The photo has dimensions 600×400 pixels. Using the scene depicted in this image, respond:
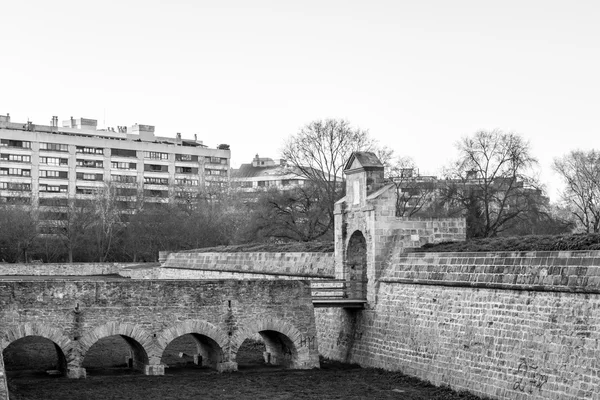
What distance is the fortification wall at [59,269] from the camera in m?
65.1

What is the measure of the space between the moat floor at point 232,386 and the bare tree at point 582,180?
41.7 metres

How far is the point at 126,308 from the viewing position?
28.2 meters

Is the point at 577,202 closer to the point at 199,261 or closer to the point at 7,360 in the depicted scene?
the point at 199,261

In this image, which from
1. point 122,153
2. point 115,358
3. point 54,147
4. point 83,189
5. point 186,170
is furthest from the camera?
point 186,170

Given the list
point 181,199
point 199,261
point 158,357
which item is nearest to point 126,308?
point 158,357

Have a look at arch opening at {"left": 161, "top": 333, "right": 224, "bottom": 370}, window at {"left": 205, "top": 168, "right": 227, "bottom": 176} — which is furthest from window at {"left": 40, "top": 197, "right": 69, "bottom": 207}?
arch opening at {"left": 161, "top": 333, "right": 224, "bottom": 370}

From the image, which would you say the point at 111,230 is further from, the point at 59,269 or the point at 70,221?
the point at 59,269

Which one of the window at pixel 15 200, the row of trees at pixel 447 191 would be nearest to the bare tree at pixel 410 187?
the row of trees at pixel 447 191

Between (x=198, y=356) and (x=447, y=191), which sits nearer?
(x=198, y=356)

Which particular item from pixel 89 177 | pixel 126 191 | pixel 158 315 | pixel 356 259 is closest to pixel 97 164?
pixel 89 177

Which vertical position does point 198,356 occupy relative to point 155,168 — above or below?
below

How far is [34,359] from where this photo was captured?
104ft

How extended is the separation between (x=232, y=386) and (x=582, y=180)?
47268mm

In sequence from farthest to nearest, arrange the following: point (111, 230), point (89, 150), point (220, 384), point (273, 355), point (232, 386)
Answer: point (89, 150) < point (111, 230) < point (273, 355) < point (220, 384) < point (232, 386)
